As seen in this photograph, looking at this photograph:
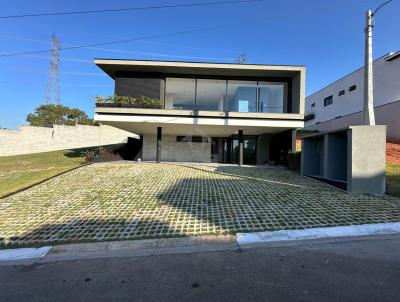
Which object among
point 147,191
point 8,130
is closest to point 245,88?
point 147,191

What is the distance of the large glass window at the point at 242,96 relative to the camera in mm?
15640

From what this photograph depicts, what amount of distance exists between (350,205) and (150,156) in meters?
15.3

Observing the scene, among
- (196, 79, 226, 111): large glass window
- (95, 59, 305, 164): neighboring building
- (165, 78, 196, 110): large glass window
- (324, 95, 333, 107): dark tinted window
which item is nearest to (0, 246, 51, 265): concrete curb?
(95, 59, 305, 164): neighboring building

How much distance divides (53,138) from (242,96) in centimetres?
2079

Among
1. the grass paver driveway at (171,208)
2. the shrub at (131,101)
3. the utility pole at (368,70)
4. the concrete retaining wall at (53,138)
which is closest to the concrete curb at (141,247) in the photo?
the grass paver driveway at (171,208)

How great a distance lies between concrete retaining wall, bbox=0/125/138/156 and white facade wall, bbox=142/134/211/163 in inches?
273

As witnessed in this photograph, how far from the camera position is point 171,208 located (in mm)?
6840

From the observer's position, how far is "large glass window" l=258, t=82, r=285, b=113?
52.0 ft

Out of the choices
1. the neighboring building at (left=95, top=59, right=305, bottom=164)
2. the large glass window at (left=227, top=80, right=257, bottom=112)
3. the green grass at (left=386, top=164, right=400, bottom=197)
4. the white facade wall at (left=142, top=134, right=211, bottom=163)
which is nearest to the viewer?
the green grass at (left=386, top=164, right=400, bottom=197)

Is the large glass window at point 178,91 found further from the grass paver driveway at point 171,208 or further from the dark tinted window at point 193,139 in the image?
the grass paver driveway at point 171,208

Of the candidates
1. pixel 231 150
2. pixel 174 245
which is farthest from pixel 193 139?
pixel 174 245

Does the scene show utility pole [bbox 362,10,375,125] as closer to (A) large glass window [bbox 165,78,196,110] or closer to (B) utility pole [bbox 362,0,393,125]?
(B) utility pole [bbox 362,0,393,125]

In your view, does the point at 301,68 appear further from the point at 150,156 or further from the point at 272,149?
the point at 150,156

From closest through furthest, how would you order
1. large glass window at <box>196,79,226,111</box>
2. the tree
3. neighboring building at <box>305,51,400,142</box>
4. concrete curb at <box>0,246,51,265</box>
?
concrete curb at <box>0,246,51,265</box>
large glass window at <box>196,79,226,111</box>
neighboring building at <box>305,51,400,142</box>
the tree
